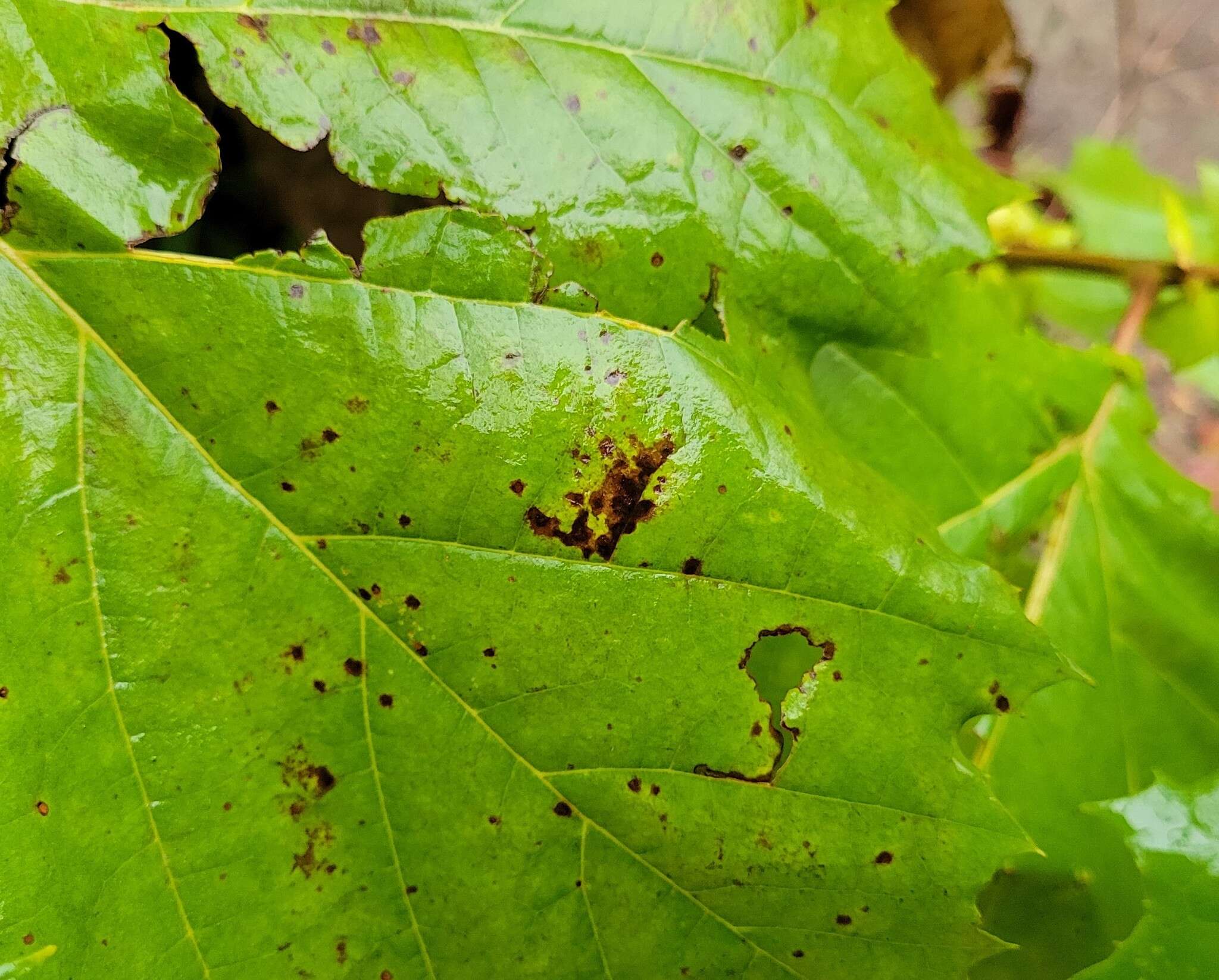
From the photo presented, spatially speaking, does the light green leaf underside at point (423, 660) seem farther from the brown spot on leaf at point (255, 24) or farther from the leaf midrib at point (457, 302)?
the brown spot on leaf at point (255, 24)

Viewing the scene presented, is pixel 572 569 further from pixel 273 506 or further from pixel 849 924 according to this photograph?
pixel 849 924

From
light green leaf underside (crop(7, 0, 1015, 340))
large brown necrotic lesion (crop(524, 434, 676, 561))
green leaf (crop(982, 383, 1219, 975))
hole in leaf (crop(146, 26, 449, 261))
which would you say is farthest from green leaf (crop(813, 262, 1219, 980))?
hole in leaf (crop(146, 26, 449, 261))

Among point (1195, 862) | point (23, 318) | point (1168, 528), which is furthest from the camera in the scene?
point (1168, 528)

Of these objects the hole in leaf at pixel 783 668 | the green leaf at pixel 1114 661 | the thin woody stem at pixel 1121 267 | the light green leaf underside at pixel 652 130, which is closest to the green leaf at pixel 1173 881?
the green leaf at pixel 1114 661

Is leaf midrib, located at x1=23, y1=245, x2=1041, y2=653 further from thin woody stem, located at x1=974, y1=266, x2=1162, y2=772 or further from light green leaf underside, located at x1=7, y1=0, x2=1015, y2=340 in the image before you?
thin woody stem, located at x1=974, y1=266, x2=1162, y2=772

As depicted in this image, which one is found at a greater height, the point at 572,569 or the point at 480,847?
the point at 572,569

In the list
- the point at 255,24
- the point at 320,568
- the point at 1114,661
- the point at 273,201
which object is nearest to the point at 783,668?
the point at 320,568

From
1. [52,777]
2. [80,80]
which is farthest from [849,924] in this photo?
[80,80]
